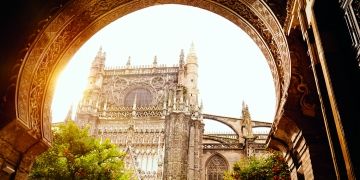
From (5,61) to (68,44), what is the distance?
1.31 meters

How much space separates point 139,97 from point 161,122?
627 cm

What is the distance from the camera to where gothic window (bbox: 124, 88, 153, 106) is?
125 ft

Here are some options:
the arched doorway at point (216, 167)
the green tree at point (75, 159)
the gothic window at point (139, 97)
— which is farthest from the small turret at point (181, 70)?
the green tree at point (75, 159)

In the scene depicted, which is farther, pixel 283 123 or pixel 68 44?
pixel 68 44

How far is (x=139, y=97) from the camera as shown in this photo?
38.7 meters

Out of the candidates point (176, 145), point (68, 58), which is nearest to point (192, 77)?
point (176, 145)

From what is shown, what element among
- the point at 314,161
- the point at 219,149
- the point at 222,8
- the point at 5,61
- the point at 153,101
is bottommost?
the point at 314,161

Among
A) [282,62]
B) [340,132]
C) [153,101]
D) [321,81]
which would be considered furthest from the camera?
[153,101]

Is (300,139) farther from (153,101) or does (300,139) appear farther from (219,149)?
(153,101)

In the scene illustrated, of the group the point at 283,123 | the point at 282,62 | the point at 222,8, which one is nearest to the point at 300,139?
the point at 283,123

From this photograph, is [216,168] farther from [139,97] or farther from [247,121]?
[139,97]

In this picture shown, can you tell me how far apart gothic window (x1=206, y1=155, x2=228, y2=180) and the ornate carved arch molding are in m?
28.1

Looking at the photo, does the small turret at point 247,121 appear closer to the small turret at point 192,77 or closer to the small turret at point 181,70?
the small turret at point 192,77

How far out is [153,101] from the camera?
37.7 metres
